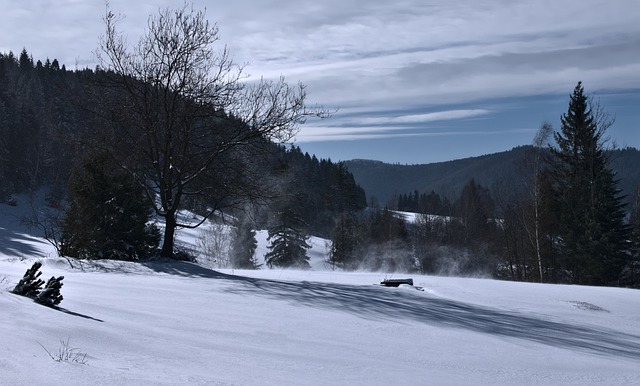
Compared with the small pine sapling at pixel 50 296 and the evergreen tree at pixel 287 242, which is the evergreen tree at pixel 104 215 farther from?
the evergreen tree at pixel 287 242

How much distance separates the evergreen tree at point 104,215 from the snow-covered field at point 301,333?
2.46m

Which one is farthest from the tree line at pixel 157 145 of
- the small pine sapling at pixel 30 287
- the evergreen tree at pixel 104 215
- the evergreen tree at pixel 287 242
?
the evergreen tree at pixel 287 242

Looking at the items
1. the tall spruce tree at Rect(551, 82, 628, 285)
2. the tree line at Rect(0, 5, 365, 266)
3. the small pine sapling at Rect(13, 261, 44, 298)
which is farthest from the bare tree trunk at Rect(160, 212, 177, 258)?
the tall spruce tree at Rect(551, 82, 628, 285)

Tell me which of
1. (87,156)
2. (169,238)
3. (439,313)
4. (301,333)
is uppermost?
(87,156)

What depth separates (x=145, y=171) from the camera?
54.0ft

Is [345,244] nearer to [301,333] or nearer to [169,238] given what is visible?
[169,238]

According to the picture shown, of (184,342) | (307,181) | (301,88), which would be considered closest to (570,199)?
(301,88)

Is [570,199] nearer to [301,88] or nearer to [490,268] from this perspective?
[490,268]

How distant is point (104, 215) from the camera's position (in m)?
16.0

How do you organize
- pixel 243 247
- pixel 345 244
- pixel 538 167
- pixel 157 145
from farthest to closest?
pixel 345 244, pixel 243 247, pixel 538 167, pixel 157 145

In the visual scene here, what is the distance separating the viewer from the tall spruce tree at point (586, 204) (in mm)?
36188

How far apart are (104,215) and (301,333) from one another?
10498 millimetres

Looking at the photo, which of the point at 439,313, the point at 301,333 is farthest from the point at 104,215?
the point at 301,333

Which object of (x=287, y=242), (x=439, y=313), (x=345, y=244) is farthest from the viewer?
(x=345, y=244)
